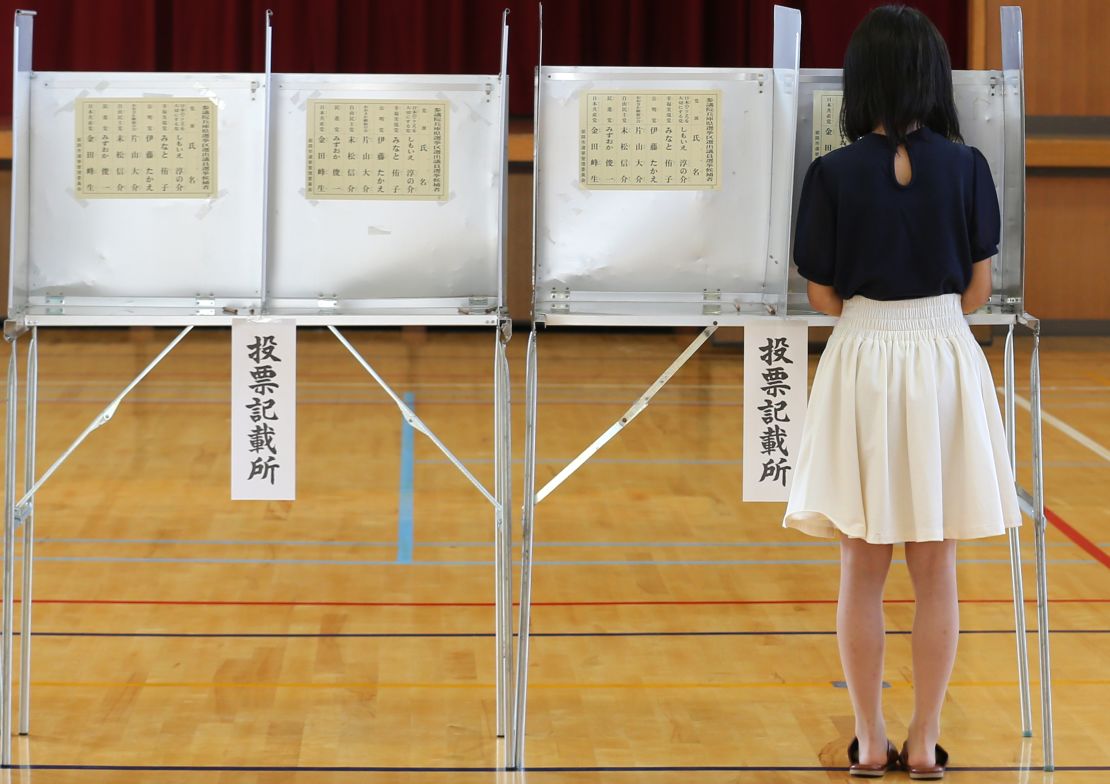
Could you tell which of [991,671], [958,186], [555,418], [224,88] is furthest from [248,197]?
[555,418]

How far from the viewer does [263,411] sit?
2564mm

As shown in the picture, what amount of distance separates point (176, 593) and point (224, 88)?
1460 millimetres

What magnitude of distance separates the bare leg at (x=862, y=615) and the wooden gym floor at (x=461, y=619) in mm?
213

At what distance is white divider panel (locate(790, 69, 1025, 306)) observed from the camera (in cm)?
251

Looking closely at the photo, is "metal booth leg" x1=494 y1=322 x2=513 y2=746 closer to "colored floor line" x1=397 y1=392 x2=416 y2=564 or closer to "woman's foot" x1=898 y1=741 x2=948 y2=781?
"woman's foot" x1=898 y1=741 x2=948 y2=781

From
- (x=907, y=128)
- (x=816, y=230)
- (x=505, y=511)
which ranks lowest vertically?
(x=505, y=511)

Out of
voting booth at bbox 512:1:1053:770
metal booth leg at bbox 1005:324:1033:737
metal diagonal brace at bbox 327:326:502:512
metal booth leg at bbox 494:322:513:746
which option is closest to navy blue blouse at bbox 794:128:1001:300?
voting booth at bbox 512:1:1053:770

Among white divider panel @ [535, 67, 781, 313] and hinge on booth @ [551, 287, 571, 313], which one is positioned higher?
white divider panel @ [535, 67, 781, 313]

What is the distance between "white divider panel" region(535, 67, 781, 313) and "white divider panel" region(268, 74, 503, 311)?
0.11m

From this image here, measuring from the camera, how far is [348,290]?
2578 mm

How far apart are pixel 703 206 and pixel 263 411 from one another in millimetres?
864

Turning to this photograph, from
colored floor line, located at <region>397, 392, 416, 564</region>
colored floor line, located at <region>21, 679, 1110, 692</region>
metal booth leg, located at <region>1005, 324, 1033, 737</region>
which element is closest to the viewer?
metal booth leg, located at <region>1005, 324, 1033, 737</region>

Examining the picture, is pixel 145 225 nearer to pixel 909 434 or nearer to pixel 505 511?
pixel 505 511

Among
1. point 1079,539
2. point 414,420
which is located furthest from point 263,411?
point 1079,539
